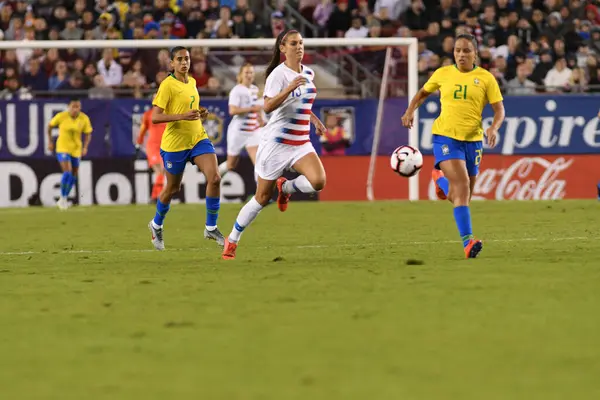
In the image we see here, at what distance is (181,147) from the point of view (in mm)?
12641

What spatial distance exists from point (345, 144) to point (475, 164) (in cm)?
1239

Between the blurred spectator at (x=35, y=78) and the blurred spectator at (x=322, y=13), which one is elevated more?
the blurred spectator at (x=322, y=13)

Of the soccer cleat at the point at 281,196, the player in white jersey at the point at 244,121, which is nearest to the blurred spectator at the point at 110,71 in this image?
the player in white jersey at the point at 244,121

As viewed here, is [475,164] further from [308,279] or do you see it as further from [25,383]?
[25,383]

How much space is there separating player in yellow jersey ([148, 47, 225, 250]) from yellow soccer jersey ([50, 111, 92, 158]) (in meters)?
9.94

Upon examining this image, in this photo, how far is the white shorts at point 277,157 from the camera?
10.9 meters

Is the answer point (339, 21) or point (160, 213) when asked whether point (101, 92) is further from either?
point (160, 213)

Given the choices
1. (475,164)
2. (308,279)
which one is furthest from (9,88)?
(308,279)

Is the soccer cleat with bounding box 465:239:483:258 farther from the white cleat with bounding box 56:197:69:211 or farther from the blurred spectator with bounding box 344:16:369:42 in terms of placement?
the blurred spectator with bounding box 344:16:369:42

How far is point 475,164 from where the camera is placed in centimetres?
1134

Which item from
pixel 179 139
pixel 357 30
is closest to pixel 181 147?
pixel 179 139

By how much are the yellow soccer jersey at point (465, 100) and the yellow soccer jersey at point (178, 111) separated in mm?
2743

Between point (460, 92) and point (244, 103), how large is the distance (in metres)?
9.16

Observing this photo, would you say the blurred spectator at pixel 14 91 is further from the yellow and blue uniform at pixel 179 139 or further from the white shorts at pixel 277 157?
the white shorts at pixel 277 157
